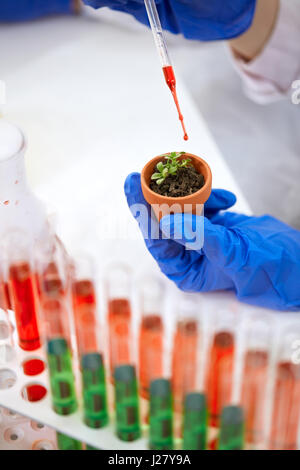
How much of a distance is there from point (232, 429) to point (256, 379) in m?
0.09

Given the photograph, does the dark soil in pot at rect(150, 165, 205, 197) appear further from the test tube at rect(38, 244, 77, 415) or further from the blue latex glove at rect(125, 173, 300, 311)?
the test tube at rect(38, 244, 77, 415)

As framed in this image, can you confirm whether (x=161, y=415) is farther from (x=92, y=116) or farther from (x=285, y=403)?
(x=92, y=116)

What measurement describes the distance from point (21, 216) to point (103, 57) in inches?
49.9

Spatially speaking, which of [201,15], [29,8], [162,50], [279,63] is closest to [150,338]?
[162,50]

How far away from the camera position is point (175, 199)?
1.13m

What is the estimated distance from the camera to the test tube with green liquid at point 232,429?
86 centimetres

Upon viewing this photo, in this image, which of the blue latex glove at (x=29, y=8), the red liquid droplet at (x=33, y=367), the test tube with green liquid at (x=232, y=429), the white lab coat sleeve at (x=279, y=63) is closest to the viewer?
the test tube with green liquid at (x=232, y=429)

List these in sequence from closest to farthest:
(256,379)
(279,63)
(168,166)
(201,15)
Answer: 1. (256,379)
2. (168,166)
3. (201,15)
4. (279,63)

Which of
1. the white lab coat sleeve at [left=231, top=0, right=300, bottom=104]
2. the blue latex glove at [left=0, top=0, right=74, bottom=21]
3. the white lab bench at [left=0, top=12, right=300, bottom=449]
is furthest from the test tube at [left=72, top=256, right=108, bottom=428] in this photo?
the blue latex glove at [left=0, top=0, right=74, bottom=21]

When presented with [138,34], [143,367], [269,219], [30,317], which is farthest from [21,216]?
[138,34]

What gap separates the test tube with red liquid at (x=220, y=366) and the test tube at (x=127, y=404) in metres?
0.13

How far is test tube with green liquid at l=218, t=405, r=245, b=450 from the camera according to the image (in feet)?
2.83

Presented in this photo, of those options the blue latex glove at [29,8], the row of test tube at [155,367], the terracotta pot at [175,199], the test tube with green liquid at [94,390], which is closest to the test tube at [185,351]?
the row of test tube at [155,367]

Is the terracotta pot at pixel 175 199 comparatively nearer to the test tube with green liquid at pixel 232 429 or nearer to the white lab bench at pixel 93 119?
the white lab bench at pixel 93 119
